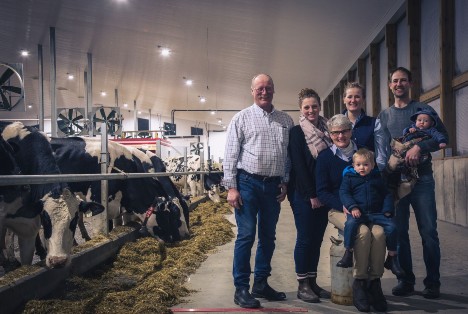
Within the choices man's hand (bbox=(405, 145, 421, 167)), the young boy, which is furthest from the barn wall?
the young boy

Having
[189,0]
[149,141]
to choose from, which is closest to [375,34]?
[189,0]

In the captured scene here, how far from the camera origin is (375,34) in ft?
43.4

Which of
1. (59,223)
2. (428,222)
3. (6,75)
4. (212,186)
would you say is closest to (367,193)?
(428,222)

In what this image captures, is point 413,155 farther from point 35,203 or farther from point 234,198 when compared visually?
point 35,203

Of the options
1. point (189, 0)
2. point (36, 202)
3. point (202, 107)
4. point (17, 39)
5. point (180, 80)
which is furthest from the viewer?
point (202, 107)

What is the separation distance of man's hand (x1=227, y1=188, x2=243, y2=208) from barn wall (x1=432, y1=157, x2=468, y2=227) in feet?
17.6

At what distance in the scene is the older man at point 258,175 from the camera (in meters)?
3.94

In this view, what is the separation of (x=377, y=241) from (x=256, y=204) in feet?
3.23

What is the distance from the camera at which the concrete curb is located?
11.2ft

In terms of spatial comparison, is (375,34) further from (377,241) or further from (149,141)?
(377,241)

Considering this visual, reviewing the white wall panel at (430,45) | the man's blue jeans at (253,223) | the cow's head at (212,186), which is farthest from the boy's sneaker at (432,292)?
the cow's head at (212,186)

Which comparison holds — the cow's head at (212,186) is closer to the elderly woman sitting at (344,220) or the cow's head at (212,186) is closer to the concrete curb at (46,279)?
the concrete curb at (46,279)

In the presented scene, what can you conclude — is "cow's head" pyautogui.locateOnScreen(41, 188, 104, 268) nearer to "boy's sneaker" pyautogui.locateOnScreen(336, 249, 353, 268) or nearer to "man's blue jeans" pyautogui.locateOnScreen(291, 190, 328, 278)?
"man's blue jeans" pyautogui.locateOnScreen(291, 190, 328, 278)

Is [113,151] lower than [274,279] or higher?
higher
